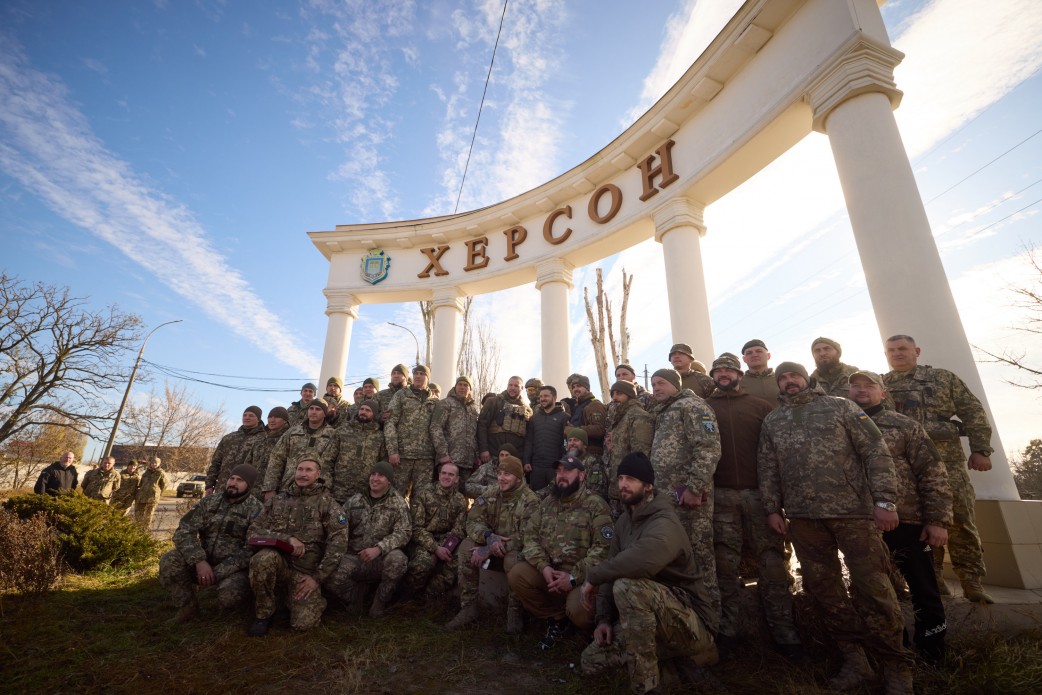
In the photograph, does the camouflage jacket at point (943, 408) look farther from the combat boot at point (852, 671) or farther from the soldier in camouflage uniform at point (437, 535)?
the soldier in camouflage uniform at point (437, 535)

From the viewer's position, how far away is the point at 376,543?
5.29 m

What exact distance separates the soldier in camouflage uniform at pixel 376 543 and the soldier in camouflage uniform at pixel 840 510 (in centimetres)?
402

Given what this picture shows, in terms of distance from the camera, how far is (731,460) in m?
4.20

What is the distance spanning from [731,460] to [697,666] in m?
1.76

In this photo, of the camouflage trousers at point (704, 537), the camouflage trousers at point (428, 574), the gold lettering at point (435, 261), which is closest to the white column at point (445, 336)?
→ the gold lettering at point (435, 261)

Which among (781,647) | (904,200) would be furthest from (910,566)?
(904,200)

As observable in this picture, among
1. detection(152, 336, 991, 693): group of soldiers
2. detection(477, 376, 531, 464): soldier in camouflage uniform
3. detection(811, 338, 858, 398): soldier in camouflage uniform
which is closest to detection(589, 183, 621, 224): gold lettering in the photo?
detection(477, 376, 531, 464): soldier in camouflage uniform

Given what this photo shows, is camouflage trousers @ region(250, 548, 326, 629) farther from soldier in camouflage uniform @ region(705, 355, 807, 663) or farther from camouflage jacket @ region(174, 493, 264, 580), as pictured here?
soldier in camouflage uniform @ region(705, 355, 807, 663)

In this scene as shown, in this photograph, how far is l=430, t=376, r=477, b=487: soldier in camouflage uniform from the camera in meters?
6.66

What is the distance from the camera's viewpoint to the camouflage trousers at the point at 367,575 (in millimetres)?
4973

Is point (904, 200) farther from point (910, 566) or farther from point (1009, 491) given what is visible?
point (910, 566)

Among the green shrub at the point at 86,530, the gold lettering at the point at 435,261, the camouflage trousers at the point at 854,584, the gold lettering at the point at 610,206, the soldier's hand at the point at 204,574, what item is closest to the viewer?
the camouflage trousers at the point at 854,584

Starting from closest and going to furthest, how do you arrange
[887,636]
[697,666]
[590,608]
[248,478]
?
[887,636] → [697,666] → [590,608] → [248,478]

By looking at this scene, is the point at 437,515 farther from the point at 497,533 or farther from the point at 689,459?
the point at 689,459
